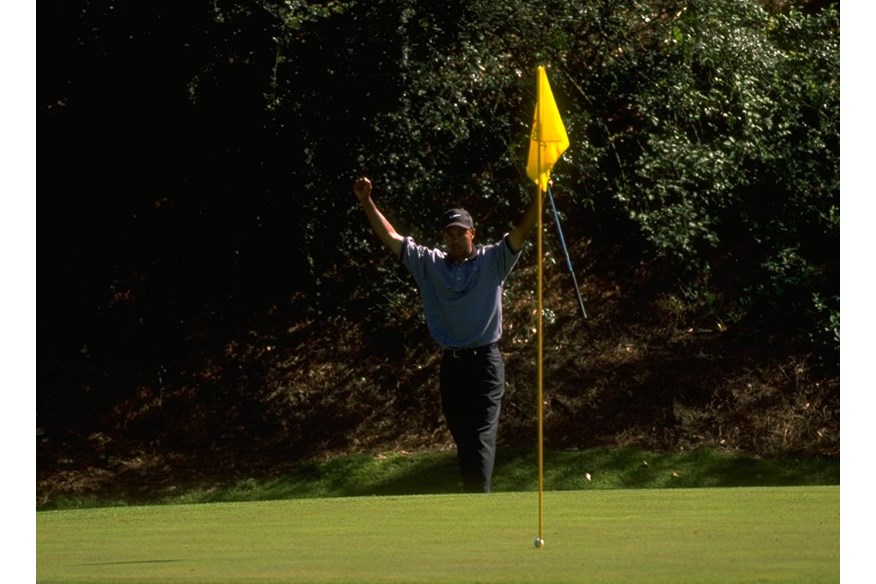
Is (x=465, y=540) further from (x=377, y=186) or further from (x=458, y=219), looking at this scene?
(x=377, y=186)

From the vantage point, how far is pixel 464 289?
9.02 metres

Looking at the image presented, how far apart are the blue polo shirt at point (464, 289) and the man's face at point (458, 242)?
5cm

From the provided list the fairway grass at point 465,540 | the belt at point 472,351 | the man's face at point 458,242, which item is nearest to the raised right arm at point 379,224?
the man's face at point 458,242

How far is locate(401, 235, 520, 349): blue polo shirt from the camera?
354 inches

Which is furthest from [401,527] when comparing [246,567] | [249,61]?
[249,61]

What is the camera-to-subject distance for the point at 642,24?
1349 centimetres

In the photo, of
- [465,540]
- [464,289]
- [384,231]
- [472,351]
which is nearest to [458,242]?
[464,289]

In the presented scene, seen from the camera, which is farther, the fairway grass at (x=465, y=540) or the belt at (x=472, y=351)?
the belt at (x=472, y=351)

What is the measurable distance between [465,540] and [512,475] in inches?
281

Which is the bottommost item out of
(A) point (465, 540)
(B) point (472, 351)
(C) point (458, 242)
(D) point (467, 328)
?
(A) point (465, 540)

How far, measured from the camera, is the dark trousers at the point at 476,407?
9070 millimetres

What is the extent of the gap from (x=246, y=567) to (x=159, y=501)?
8.26 meters

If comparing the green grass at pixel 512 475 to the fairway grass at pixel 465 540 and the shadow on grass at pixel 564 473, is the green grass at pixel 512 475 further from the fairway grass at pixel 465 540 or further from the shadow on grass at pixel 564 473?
the fairway grass at pixel 465 540

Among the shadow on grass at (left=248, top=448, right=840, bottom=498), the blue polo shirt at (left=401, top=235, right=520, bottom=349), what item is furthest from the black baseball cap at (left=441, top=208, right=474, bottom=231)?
the shadow on grass at (left=248, top=448, right=840, bottom=498)
